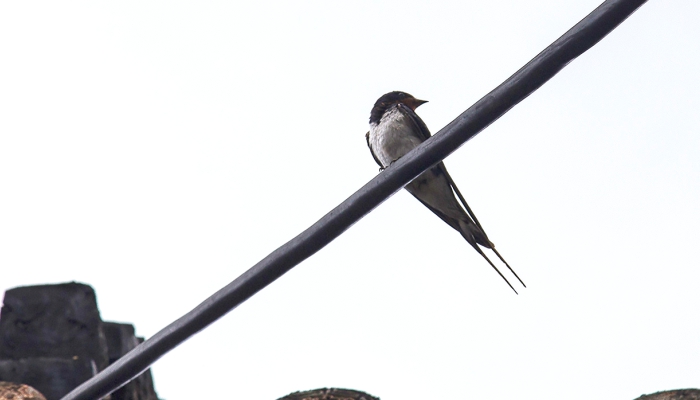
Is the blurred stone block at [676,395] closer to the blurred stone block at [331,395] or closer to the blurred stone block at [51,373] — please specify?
the blurred stone block at [331,395]

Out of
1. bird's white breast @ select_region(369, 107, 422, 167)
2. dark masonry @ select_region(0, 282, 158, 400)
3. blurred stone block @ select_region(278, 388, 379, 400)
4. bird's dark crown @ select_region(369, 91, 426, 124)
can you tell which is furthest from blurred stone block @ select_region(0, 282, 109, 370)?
bird's dark crown @ select_region(369, 91, 426, 124)

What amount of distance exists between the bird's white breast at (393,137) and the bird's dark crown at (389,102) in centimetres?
18

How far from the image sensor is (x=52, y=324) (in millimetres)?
3801

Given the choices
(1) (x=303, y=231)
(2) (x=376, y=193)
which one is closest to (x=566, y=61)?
(2) (x=376, y=193)

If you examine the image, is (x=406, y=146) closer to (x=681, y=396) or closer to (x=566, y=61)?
(x=681, y=396)

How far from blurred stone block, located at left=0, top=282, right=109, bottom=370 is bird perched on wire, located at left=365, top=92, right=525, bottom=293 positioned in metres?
2.00

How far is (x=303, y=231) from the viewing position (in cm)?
249

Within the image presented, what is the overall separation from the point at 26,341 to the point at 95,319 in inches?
10.7

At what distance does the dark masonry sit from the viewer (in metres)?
3.73

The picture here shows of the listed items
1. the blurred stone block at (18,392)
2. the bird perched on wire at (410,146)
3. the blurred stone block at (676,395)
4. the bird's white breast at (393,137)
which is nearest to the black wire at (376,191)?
the blurred stone block at (18,392)

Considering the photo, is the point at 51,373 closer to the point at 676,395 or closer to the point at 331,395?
the point at 331,395

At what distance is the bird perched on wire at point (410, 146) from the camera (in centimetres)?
568

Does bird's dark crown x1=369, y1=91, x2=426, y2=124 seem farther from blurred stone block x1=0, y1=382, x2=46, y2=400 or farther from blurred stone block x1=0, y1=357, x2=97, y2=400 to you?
blurred stone block x1=0, y1=382, x2=46, y2=400

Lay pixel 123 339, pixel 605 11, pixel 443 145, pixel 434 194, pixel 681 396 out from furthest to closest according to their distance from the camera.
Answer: pixel 434 194, pixel 123 339, pixel 681 396, pixel 443 145, pixel 605 11
